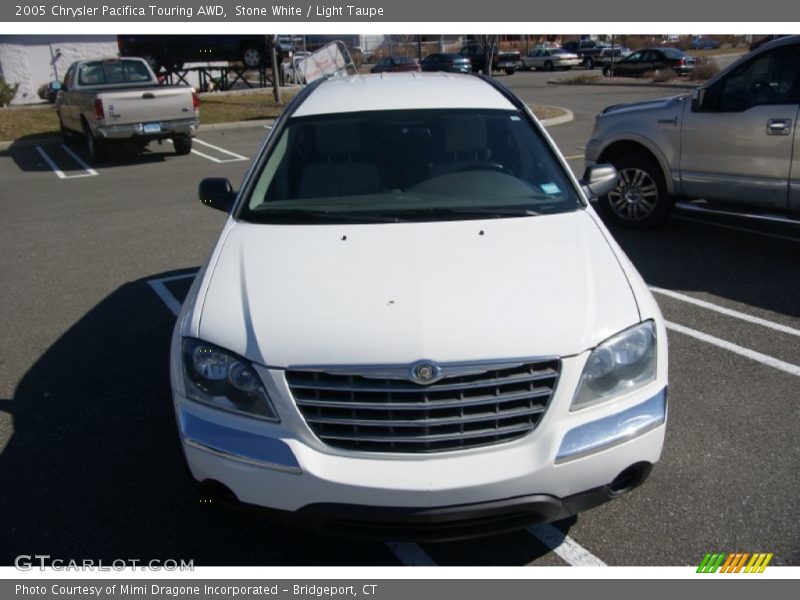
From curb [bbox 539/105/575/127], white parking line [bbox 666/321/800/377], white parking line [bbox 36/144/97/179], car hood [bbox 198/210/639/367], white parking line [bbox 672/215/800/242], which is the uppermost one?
car hood [bbox 198/210/639/367]

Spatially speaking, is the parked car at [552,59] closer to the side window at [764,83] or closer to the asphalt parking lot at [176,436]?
the asphalt parking lot at [176,436]

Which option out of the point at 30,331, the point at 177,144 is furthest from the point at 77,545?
the point at 177,144

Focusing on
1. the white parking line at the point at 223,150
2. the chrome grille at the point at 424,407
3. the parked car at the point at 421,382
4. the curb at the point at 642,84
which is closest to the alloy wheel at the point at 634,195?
the parked car at the point at 421,382

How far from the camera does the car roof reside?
4.39m

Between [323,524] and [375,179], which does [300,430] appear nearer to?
[323,524]

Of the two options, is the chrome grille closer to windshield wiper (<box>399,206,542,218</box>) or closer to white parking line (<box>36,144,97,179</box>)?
windshield wiper (<box>399,206,542,218</box>)

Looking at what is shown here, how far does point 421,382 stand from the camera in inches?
102

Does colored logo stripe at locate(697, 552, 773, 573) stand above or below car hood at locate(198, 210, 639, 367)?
below

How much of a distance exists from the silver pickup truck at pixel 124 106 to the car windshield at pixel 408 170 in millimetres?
9786

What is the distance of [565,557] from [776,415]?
1.76 m

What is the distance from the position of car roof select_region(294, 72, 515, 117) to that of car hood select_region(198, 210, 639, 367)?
1.11 m

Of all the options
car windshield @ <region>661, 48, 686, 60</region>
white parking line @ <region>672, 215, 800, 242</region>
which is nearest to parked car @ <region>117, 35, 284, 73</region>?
car windshield @ <region>661, 48, 686, 60</region>

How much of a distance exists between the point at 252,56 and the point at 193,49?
220cm

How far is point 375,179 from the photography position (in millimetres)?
4020
